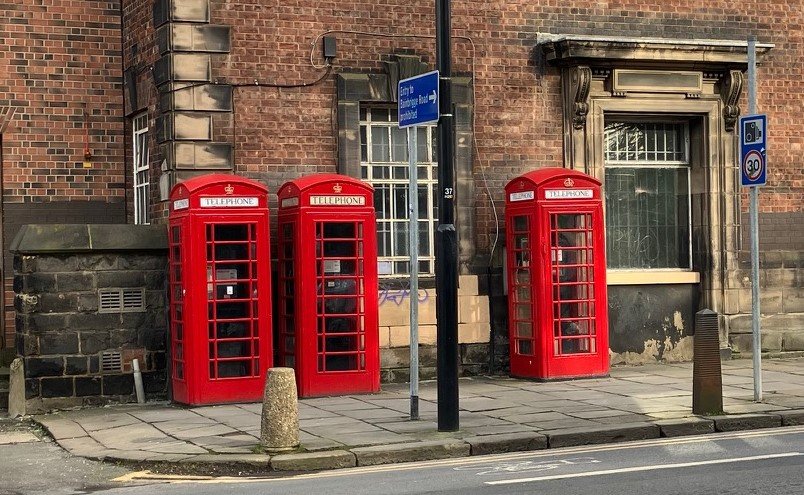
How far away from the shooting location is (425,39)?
15.8 meters

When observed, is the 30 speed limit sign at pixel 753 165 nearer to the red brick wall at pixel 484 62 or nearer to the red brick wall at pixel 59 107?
the red brick wall at pixel 484 62

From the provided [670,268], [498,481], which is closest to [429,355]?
[670,268]

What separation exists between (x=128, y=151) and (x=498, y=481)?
9004 mm

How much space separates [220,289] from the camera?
13562 millimetres

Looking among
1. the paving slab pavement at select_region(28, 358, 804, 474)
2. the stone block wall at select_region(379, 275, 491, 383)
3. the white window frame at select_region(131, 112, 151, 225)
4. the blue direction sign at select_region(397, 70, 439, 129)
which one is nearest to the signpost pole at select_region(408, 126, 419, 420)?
the blue direction sign at select_region(397, 70, 439, 129)

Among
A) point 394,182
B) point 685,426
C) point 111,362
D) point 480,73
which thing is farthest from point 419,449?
point 480,73

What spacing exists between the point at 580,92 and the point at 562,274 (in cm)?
256

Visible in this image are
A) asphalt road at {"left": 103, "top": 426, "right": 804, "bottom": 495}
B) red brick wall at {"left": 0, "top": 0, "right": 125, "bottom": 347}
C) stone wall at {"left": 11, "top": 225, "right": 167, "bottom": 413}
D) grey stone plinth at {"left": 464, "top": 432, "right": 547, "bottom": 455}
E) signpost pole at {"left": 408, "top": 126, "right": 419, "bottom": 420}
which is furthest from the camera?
red brick wall at {"left": 0, "top": 0, "right": 125, "bottom": 347}

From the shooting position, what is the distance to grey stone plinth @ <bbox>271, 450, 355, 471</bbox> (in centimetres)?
1002

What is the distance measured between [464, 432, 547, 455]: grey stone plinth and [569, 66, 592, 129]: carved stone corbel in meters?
6.38

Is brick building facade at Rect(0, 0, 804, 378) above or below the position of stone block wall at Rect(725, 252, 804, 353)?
above

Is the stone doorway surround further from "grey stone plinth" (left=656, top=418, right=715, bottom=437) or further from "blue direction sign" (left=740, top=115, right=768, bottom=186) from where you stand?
"grey stone plinth" (left=656, top=418, right=715, bottom=437)

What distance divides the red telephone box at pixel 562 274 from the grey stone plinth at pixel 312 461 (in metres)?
5.25

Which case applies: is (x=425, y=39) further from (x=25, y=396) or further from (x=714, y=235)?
(x=25, y=396)
